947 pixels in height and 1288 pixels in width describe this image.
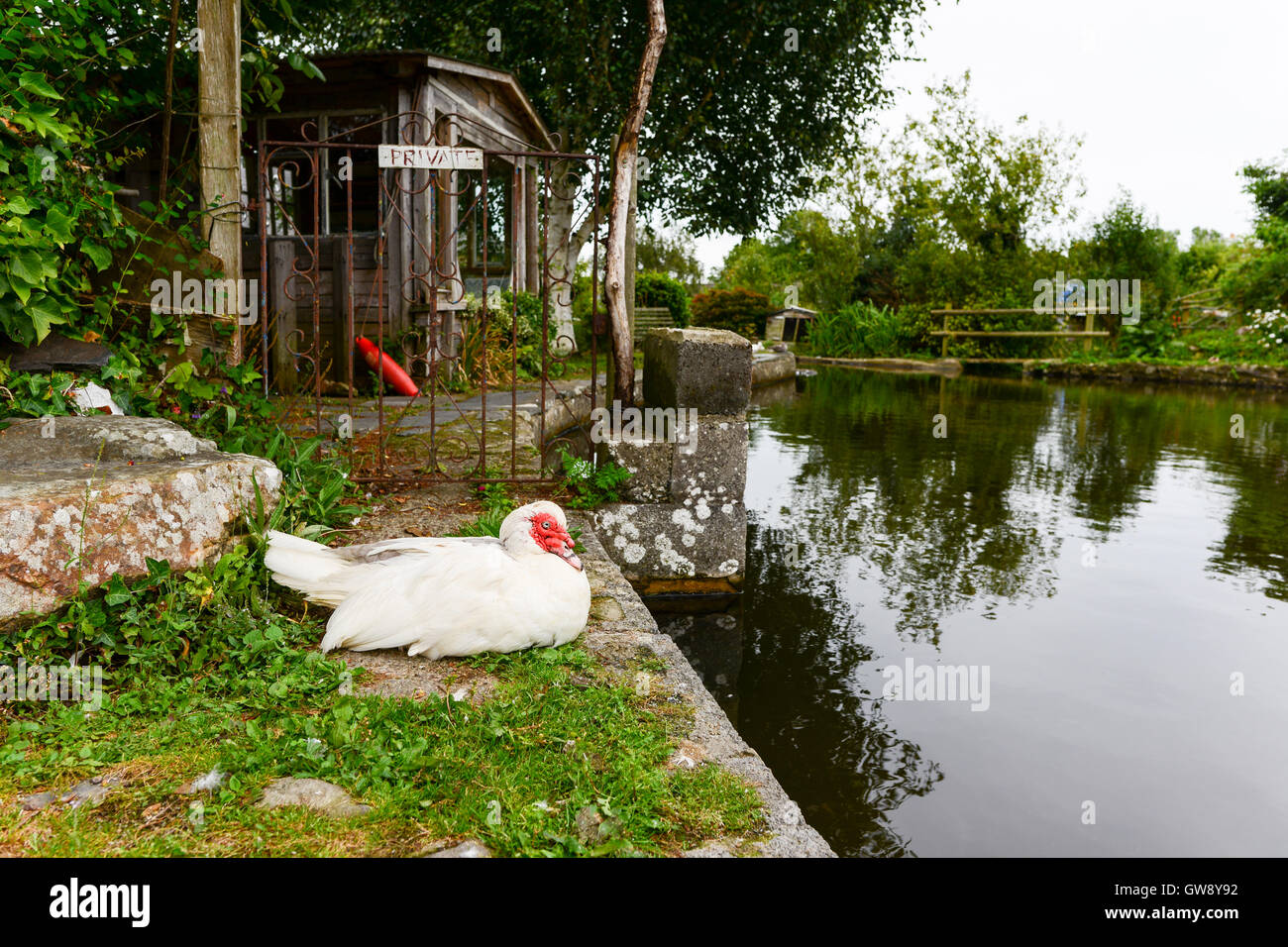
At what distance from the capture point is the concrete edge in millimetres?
1989

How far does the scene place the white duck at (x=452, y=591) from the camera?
9.30 feet

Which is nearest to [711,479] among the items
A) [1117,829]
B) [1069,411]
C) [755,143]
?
[1117,829]

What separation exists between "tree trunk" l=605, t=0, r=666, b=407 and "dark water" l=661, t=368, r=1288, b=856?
161cm

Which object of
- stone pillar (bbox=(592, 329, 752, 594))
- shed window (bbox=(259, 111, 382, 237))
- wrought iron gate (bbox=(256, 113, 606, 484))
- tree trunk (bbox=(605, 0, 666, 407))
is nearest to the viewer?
wrought iron gate (bbox=(256, 113, 606, 484))

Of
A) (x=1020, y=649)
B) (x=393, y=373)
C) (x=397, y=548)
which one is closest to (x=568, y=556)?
(x=397, y=548)

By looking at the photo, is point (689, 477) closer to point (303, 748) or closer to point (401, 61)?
point (303, 748)

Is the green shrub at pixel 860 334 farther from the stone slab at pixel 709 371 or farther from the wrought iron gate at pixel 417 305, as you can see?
the stone slab at pixel 709 371

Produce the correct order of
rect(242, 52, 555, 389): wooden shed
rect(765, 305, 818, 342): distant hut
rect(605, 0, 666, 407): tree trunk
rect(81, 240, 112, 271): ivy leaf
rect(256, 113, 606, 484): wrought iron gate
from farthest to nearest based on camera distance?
rect(765, 305, 818, 342): distant hut → rect(242, 52, 555, 389): wooden shed → rect(605, 0, 666, 407): tree trunk → rect(256, 113, 606, 484): wrought iron gate → rect(81, 240, 112, 271): ivy leaf

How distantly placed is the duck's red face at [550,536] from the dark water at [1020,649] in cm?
126

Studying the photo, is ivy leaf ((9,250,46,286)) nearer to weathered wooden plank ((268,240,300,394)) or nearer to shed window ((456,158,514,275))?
weathered wooden plank ((268,240,300,394))

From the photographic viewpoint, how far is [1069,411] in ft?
48.2

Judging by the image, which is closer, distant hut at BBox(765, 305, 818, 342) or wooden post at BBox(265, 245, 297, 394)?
wooden post at BBox(265, 245, 297, 394)

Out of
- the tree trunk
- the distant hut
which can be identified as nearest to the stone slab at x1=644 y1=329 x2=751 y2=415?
the tree trunk
